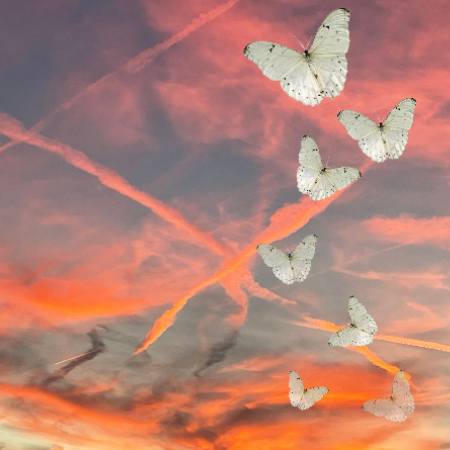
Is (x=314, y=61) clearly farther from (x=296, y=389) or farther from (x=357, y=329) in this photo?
(x=296, y=389)

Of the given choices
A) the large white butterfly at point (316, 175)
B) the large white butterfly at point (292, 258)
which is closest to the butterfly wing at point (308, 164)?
the large white butterfly at point (316, 175)

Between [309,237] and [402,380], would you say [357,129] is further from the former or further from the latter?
[402,380]

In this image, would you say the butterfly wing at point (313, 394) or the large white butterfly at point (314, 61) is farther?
the butterfly wing at point (313, 394)

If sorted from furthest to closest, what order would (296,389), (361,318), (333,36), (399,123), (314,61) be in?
(296,389) → (361,318) → (399,123) → (314,61) → (333,36)

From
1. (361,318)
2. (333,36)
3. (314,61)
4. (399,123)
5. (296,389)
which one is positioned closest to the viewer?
(333,36)

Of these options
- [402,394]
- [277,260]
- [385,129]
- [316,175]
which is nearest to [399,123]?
[385,129]

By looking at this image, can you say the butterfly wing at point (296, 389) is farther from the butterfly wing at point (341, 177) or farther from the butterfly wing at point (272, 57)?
the butterfly wing at point (272, 57)

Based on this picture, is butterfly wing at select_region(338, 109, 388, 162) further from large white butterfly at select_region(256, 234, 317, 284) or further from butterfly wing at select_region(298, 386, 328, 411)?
butterfly wing at select_region(298, 386, 328, 411)
